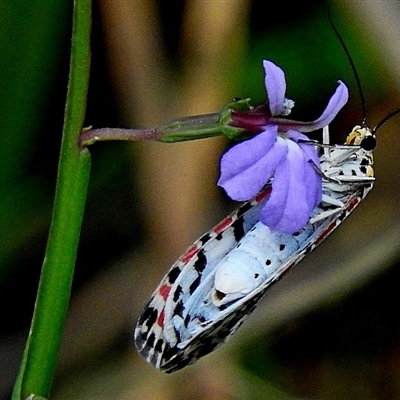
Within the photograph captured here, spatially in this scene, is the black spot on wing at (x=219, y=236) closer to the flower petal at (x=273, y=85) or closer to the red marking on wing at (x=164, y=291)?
the red marking on wing at (x=164, y=291)

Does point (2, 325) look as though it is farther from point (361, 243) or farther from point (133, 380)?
point (361, 243)

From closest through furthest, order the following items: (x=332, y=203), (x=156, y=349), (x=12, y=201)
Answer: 1. (x=156, y=349)
2. (x=332, y=203)
3. (x=12, y=201)

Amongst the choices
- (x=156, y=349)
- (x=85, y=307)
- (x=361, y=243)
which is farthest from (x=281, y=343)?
(x=156, y=349)

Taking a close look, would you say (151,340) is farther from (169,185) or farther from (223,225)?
(169,185)

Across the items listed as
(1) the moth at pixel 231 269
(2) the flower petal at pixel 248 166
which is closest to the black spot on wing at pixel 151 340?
(1) the moth at pixel 231 269

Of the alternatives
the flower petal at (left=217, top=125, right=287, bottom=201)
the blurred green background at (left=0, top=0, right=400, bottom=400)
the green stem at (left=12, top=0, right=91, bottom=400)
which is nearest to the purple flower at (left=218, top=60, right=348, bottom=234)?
the flower petal at (left=217, top=125, right=287, bottom=201)

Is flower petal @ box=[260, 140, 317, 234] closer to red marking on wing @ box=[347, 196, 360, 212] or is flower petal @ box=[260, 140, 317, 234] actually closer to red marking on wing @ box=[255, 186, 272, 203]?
red marking on wing @ box=[255, 186, 272, 203]
